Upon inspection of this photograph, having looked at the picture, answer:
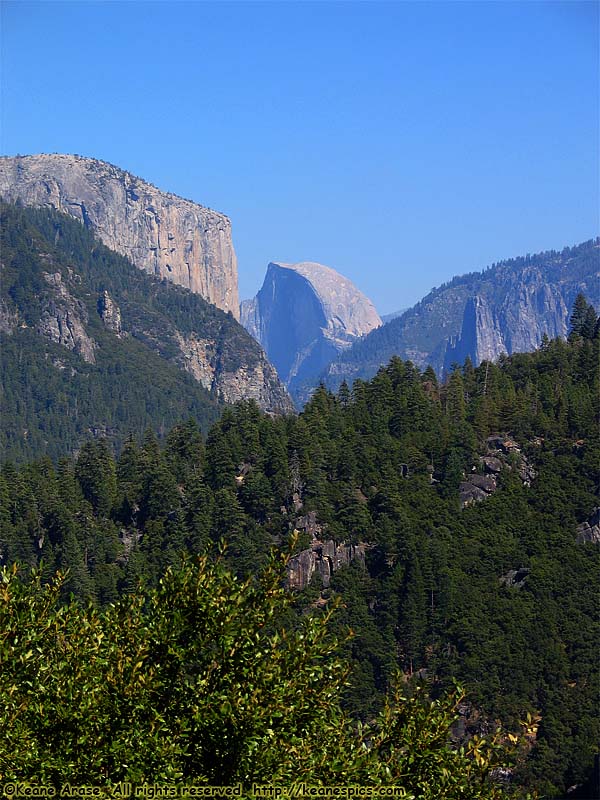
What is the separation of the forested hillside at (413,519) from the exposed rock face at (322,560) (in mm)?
927

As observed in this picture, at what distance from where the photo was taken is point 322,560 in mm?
93562

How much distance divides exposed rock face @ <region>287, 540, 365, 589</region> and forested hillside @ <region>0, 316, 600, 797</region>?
3.04ft

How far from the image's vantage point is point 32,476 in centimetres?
10769

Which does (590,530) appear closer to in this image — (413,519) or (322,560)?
(413,519)

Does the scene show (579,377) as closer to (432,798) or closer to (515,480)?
(515,480)

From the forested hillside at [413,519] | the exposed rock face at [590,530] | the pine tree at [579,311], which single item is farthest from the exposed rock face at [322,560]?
the pine tree at [579,311]

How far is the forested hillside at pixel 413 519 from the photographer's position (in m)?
79.0

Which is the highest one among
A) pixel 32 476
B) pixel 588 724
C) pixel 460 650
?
pixel 32 476

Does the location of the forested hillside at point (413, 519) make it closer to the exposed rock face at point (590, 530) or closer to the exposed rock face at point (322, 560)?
the exposed rock face at point (590, 530)

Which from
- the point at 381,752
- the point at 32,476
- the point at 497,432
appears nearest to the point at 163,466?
the point at 32,476

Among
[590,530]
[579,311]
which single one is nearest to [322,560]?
[590,530]

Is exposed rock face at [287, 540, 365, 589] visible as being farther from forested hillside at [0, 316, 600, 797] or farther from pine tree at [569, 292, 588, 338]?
pine tree at [569, 292, 588, 338]

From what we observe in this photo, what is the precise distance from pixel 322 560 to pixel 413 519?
353 inches

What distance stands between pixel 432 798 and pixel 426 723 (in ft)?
3.89
